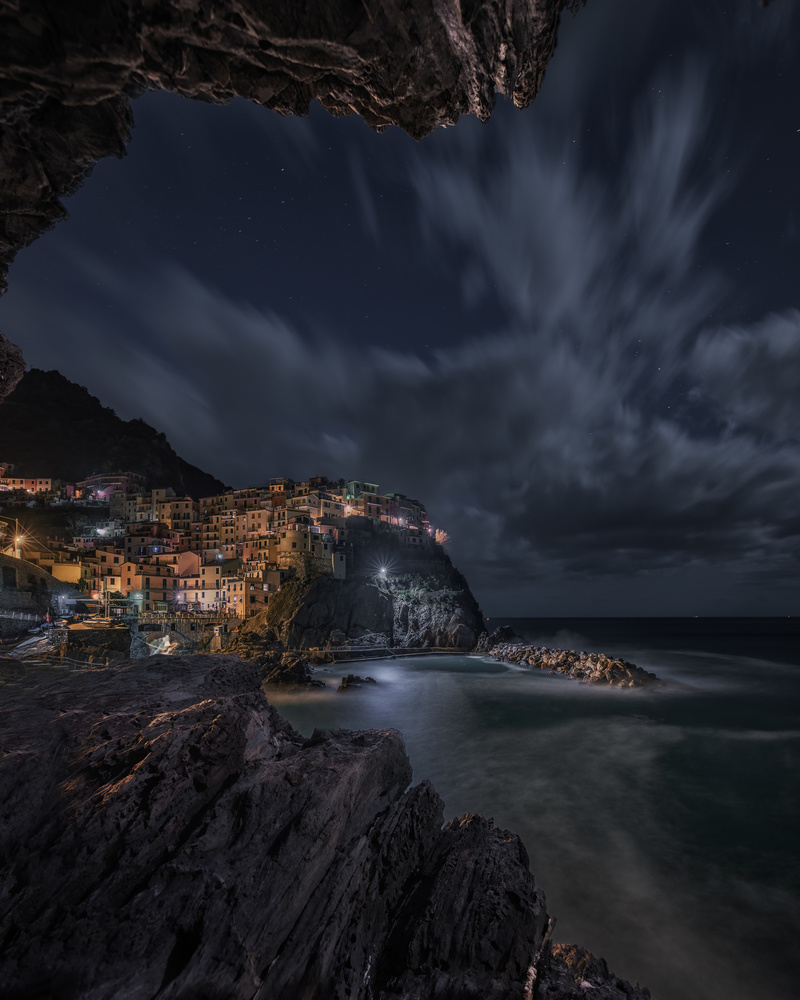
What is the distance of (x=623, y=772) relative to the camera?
73.2 ft

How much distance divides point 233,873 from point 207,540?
92.9 metres

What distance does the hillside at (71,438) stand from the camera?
11512cm

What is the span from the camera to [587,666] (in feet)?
161

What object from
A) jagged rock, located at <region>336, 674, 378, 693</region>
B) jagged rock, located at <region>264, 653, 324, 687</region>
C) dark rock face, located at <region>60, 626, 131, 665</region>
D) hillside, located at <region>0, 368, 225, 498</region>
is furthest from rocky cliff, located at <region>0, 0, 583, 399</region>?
hillside, located at <region>0, 368, 225, 498</region>

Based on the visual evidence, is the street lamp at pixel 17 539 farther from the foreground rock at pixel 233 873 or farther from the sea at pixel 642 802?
the foreground rock at pixel 233 873

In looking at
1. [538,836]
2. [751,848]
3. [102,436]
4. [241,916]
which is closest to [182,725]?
[241,916]

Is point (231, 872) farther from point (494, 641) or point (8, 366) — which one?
point (494, 641)

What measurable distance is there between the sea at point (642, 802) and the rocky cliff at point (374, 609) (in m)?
22.9

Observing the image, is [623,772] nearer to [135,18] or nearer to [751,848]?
[751,848]

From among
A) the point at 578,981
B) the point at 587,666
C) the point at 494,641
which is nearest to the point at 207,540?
the point at 494,641

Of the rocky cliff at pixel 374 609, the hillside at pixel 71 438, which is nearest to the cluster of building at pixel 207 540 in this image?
the rocky cliff at pixel 374 609

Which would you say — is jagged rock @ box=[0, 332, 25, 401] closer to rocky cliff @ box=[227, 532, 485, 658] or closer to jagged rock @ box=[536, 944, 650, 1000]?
jagged rock @ box=[536, 944, 650, 1000]

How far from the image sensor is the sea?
10750 millimetres

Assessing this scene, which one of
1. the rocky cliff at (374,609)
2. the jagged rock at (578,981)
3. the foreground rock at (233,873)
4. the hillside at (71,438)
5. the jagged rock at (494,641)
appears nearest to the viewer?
the foreground rock at (233,873)
